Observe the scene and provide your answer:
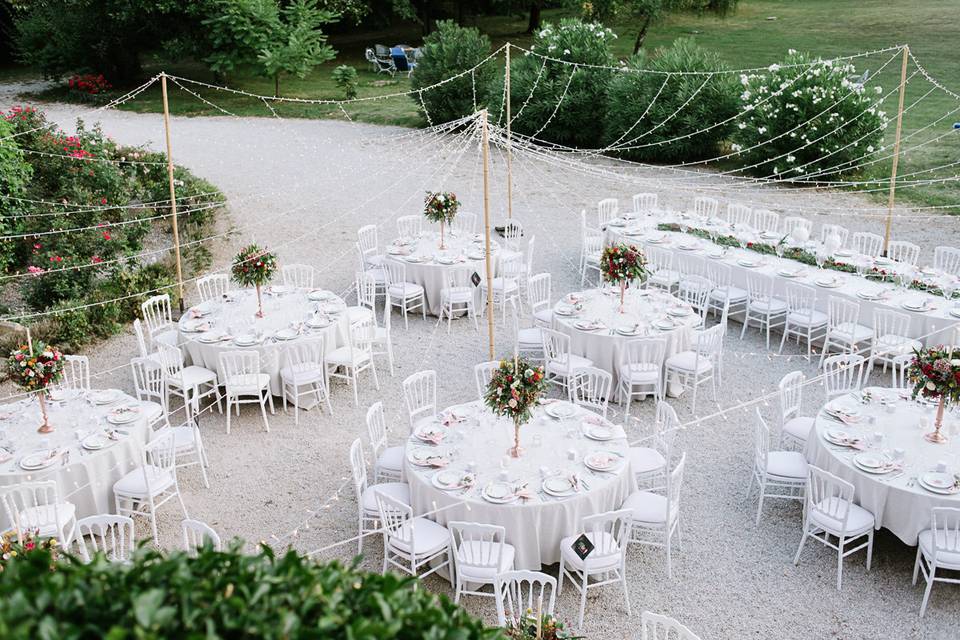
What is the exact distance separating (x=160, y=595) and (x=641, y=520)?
504 centimetres

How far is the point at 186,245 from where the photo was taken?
14.8 meters

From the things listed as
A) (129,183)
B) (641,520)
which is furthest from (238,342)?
(129,183)

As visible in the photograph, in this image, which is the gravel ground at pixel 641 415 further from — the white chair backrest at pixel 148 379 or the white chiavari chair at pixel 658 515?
the white chair backrest at pixel 148 379

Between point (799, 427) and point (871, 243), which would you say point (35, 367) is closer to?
point (799, 427)

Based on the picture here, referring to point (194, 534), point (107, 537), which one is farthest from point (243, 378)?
point (194, 534)

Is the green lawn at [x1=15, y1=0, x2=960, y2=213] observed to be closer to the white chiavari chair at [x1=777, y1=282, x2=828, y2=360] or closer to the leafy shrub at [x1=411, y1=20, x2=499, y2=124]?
the leafy shrub at [x1=411, y1=20, x2=499, y2=124]

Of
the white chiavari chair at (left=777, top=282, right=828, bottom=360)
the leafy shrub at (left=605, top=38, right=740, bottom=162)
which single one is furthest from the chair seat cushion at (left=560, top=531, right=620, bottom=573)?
the leafy shrub at (left=605, top=38, right=740, bottom=162)

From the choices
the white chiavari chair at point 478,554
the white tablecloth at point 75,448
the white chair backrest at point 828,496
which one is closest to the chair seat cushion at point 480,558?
the white chiavari chair at point 478,554

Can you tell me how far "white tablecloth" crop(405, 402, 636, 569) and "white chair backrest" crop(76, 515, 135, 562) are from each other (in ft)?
7.44

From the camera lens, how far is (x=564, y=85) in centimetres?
2125

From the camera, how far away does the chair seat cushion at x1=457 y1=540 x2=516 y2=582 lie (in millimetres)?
6660

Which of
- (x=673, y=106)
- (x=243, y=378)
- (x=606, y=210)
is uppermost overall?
(x=673, y=106)

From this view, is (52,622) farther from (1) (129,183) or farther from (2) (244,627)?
(1) (129,183)

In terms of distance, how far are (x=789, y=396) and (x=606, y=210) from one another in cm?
730
